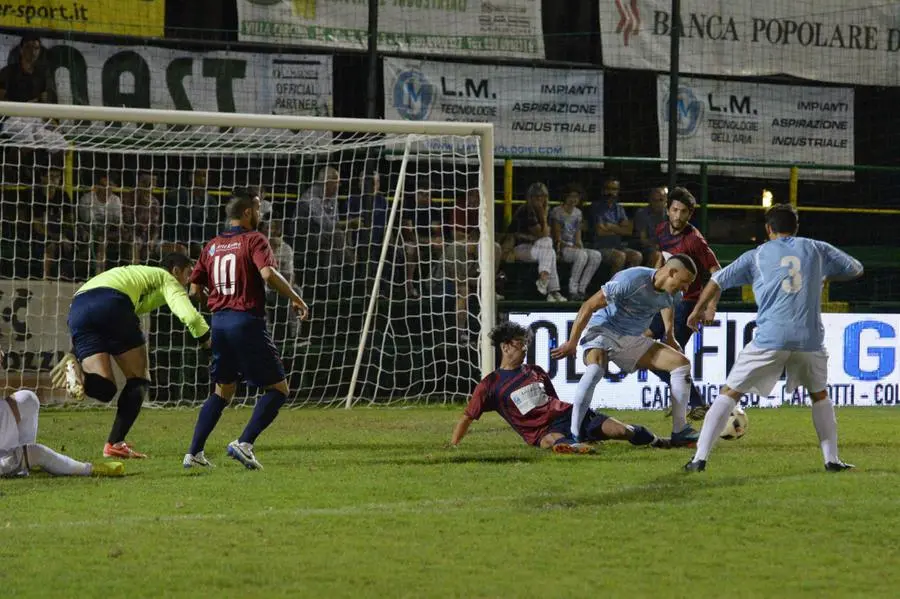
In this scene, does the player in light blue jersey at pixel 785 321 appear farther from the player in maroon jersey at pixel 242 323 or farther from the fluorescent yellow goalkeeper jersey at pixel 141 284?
the fluorescent yellow goalkeeper jersey at pixel 141 284

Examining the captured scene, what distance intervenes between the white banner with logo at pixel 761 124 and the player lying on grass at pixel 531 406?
26.3 feet

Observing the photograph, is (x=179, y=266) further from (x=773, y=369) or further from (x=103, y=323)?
(x=773, y=369)

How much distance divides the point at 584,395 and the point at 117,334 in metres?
3.52

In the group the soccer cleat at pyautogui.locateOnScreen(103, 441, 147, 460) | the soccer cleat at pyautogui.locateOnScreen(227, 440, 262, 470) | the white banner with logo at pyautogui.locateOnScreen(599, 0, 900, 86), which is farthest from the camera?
the white banner with logo at pyautogui.locateOnScreen(599, 0, 900, 86)

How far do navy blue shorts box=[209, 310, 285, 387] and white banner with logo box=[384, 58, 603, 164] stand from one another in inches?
311

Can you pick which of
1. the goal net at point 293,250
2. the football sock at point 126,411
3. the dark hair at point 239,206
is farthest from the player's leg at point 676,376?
the goal net at point 293,250

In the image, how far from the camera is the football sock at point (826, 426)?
9305 mm

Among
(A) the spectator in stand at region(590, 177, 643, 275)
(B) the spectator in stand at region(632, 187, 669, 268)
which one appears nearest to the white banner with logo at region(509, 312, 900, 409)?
(B) the spectator in stand at region(632, 187, 669, 268)

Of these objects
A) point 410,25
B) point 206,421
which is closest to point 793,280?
point 206,421

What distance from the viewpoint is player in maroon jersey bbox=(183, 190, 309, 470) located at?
375 inches

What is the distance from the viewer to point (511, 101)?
1788 centimetres

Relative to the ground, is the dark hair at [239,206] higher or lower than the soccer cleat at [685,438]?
higher

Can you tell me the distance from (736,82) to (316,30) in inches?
227

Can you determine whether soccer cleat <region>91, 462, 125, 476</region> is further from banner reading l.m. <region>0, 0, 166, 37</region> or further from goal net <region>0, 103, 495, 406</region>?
banner reading l.m. <region>0, 0, 166, 37</region>
